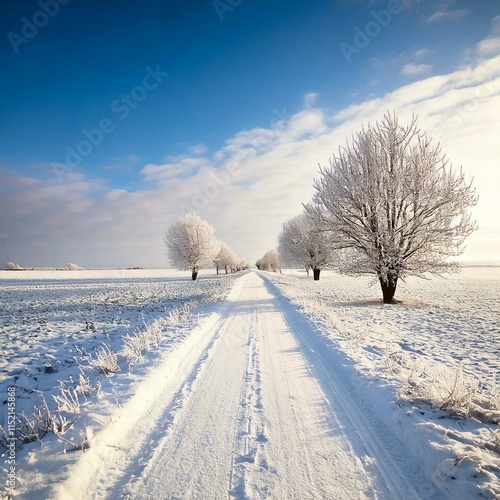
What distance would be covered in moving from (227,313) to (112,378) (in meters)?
7.55

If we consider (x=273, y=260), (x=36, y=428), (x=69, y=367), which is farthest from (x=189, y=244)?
(x=273, y=260)

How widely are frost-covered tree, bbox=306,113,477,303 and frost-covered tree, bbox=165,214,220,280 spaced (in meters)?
30.0

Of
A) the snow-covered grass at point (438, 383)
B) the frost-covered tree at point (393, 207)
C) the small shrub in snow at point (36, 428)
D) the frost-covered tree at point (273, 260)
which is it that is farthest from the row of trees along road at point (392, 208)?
the frost-covered tree at point (273, 260)

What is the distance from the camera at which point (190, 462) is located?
9.71ft

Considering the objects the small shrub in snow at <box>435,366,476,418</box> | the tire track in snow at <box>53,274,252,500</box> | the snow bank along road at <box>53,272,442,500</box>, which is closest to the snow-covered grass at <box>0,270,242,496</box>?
the tire track in snow at <box>53,274,252,500</box>

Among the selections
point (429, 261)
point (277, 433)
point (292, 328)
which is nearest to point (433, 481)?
point (277, 433)

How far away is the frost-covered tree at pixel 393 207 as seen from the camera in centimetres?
1417

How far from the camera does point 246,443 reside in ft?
10.7

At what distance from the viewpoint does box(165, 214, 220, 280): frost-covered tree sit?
42812 millimetres

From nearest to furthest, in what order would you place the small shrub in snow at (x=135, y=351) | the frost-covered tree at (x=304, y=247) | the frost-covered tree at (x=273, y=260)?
the small shrub in snow at (x=135, y=351), the frost-covered tree at (x=304, y=247), the frost-covered tree at (x=273, y=260)

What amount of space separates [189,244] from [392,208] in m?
33.2

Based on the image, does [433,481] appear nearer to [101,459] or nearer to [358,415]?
[358,415]

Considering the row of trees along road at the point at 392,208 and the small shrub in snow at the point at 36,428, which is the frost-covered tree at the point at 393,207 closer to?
the row of trees along road at the point at 392,208

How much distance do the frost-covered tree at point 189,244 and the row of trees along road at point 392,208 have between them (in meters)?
29.5
